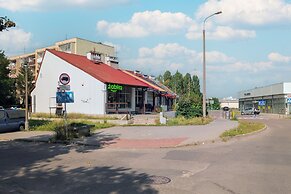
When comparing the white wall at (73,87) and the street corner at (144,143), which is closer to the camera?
the street corner at (144,143)

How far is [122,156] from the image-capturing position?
12.6m

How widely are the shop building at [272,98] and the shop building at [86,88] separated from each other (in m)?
25.9

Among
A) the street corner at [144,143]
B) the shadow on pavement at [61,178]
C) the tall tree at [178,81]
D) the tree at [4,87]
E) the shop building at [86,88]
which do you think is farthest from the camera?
the tall tree at [178,81]

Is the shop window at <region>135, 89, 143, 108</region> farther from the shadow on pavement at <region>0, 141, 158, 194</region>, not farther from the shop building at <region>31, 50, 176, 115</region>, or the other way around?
the shadow on pavement at <region>0, 141, 158, 194</region>

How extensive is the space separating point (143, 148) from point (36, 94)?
2774 centimetres

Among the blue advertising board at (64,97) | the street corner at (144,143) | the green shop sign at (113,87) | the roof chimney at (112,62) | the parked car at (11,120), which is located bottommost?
the street corner at (144,143)

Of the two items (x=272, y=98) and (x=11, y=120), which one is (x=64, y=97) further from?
(x=272, y=98)

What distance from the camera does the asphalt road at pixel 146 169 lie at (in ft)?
25.4

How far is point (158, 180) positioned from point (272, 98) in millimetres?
71043

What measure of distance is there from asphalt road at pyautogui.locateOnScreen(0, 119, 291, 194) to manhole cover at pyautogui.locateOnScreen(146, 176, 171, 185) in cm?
5

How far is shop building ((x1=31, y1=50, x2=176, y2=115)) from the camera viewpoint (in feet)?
114

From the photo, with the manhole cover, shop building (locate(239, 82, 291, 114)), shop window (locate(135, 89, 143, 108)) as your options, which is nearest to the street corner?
the manhole cover

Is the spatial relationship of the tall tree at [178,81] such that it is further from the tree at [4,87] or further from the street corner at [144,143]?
the street corner at [144,143]

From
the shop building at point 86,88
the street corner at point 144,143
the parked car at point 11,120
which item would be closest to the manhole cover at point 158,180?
the street corner at point 144,143
